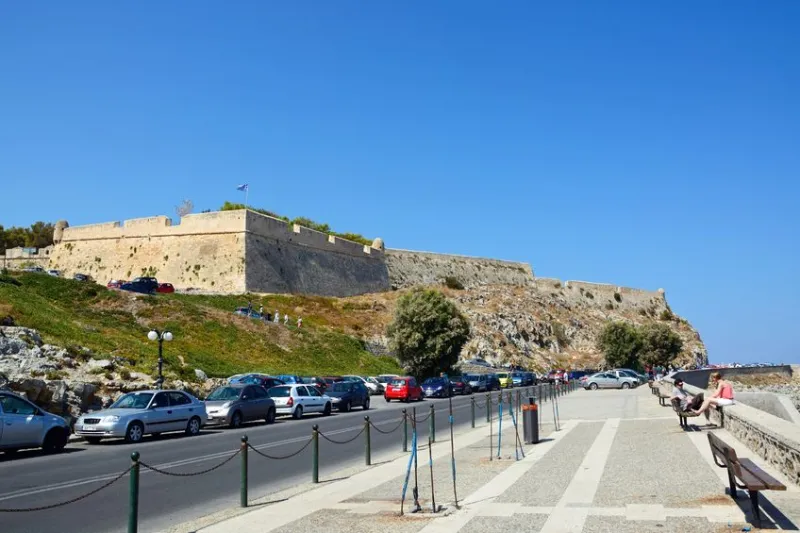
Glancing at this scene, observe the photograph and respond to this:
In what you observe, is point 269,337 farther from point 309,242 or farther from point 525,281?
point 525,281

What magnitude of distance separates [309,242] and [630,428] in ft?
179

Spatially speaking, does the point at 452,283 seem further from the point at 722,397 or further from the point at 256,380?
the point at 722,397

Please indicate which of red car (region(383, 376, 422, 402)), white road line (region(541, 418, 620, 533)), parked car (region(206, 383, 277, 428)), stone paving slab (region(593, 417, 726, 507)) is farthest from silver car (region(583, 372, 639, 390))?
white road line (region(541, 418, 620, 533))

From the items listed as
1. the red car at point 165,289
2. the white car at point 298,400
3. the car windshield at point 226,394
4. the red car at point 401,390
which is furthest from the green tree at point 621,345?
the car windshield at point 226,394

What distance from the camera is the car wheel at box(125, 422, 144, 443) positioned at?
17.8 meters

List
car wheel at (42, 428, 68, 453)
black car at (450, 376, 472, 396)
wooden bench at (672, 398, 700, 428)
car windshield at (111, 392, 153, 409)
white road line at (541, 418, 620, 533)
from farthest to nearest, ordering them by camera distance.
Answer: black car at (450, 376, 472, 396) < car windshield at (111, 392, 153, 409) < wooden bench at (672, 398, 700, 428) < car wheel at (42, 428, 68, 453) < white road line at (541, 418, 620, 533)

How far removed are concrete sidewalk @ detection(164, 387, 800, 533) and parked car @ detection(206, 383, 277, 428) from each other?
32.6ft

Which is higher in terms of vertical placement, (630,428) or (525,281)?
(525,281)

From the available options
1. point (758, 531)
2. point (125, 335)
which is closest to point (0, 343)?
point (125, 335)

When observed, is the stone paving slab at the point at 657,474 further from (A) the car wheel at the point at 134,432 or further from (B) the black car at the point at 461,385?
(B) the black car at the point at 461,385

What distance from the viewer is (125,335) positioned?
35.1 metres

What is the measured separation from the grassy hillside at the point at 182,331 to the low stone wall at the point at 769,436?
21.6m

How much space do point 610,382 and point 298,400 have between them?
2605 centimetres

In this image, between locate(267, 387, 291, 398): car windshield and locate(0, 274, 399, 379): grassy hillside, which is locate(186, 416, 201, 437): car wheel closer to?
locate(267, 387, 291, 398): car windshield
